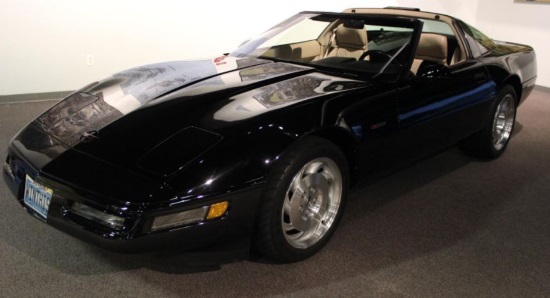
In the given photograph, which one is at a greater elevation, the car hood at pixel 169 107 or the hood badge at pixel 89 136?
the car hood at pixel 169 107

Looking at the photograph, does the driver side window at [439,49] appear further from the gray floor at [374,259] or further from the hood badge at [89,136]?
the hood badge at [89,136]

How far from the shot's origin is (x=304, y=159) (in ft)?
6.33

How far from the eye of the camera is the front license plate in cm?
176

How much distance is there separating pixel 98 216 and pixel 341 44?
1981 mm

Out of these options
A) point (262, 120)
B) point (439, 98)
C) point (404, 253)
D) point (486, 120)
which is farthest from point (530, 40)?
point (262, 120)

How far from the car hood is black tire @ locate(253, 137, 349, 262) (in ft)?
0.79

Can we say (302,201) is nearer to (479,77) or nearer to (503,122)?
(479,77)

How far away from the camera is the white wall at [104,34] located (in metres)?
4.71

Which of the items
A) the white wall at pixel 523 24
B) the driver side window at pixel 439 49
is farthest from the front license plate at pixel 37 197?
the white wall at pixel 523 24

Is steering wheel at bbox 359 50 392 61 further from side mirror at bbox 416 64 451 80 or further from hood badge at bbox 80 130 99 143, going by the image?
hood badge at bbox 80 130 99 143

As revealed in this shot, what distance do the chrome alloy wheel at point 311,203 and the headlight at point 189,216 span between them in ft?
1.04

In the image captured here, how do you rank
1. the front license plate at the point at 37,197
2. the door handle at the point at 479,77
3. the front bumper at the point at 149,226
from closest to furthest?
the front bumper at the point at 149,226 → the front license plate at the point at 37,197 → the door handle at the point at 479,77

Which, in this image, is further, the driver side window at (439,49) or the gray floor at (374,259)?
the driver side window at (439,49)

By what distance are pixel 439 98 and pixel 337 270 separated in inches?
47.2
